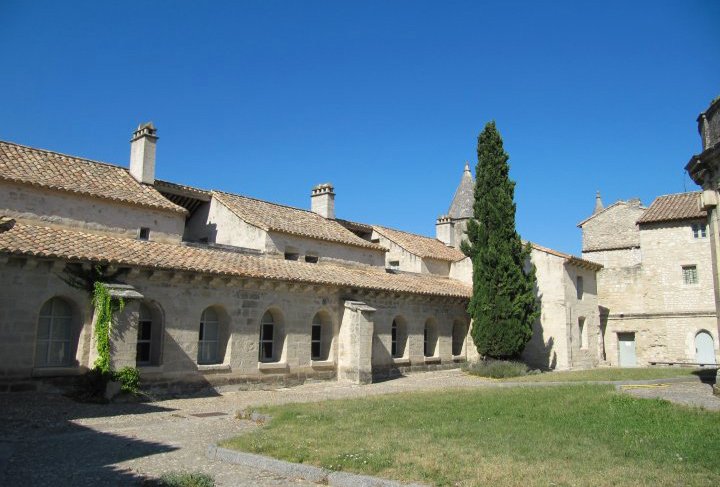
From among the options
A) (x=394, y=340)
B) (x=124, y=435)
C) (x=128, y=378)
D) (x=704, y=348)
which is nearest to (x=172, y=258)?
(x=128, y=378)

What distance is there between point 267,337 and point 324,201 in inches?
441

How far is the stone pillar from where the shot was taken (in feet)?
65.8

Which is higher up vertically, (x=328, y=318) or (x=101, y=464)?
(x=328, y=318)

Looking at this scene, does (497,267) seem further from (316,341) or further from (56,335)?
(56,335)

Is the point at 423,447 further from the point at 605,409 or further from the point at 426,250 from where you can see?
the point at 426,250

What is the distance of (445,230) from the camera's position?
118 feet

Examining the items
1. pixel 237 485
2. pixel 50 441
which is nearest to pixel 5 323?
pixel 50 441

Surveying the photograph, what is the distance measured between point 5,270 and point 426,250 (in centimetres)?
2189

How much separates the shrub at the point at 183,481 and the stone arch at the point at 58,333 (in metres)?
8.66

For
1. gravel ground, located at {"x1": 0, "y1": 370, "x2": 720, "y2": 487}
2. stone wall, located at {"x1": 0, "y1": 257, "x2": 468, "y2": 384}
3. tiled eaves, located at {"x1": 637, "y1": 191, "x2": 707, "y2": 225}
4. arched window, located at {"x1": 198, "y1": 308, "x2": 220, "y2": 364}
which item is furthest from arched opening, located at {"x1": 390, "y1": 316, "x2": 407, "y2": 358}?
tiled eaves, located at {"x1": 637, "y1": 191, "x2": 707, "y2": 225}

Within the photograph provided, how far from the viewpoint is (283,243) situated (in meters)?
23.5

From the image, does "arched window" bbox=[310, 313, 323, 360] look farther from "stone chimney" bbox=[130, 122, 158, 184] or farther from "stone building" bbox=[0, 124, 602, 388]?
"stone chimney" bbox=[130, 122, 158, 184]

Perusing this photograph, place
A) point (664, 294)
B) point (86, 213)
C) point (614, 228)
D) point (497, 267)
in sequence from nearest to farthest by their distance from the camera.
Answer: point (86, 213) < point (497, 267) < point (664, 294) < point (614, 228)

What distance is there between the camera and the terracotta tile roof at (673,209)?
30.8 m
